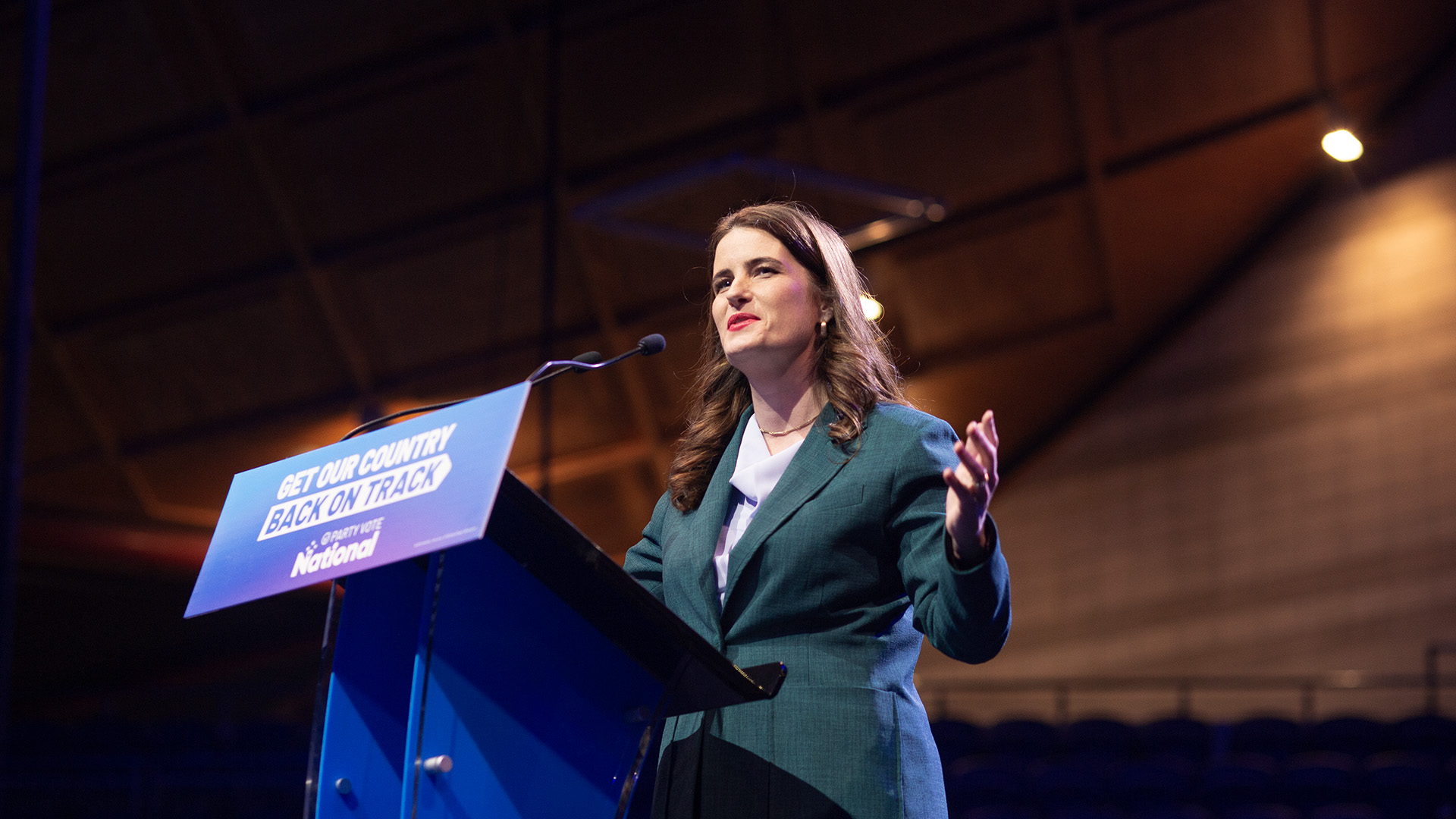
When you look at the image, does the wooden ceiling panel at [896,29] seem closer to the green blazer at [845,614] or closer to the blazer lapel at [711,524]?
the blazer lapel at [711,524]

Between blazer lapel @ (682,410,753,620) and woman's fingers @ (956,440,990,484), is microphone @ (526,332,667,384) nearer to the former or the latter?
blazer lapel @ (682,410,753,620)

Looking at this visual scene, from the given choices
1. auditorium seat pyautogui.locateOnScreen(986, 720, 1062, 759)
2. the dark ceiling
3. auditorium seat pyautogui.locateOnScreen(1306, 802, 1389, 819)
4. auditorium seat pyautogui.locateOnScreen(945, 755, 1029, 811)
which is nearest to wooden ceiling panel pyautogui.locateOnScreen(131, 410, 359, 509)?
the dark ceiling

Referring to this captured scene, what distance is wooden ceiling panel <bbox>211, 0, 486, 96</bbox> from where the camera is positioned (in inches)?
288

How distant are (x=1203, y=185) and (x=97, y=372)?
7.26 metres

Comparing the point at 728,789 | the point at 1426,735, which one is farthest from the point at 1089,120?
the point at 728,789

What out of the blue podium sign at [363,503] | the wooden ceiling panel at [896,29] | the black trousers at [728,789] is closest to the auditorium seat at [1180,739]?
the wooden ceiling panel at [896,29]

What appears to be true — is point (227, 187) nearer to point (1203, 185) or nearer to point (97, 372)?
point (97, 372)

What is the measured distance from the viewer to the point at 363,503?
1.28 meters

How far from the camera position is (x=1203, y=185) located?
8680mm

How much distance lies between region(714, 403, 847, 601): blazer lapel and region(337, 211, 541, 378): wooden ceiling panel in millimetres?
6693

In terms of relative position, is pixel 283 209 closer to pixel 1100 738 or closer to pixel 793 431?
pixel 1100 738

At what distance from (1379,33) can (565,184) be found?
532 cm

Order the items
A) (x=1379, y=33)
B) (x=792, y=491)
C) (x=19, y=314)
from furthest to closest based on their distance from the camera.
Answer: (x=1379, y=33) < (x=19, y=314) < (x=792, y=491)

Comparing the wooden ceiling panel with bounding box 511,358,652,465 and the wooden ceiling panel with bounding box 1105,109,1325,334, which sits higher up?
the wooden ceiling panel with bounding box 1105,109,1325,334
